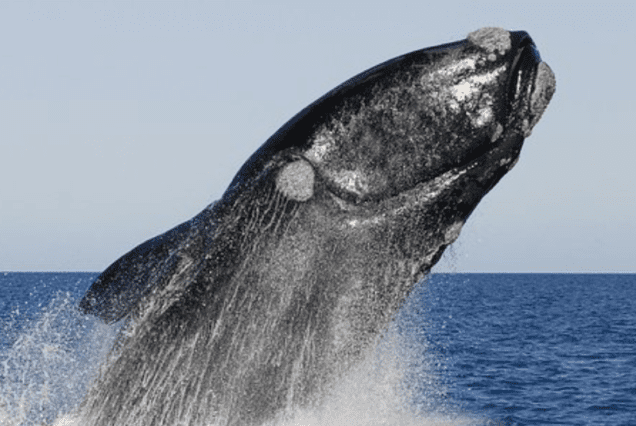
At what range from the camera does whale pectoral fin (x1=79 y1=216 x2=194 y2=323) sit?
6711 mm

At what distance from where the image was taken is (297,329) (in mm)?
6672

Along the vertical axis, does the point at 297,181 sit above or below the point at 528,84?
above

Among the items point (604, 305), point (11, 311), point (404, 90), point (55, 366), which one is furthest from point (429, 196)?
point (604, 305)

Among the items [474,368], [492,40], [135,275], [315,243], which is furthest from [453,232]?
[474,368]

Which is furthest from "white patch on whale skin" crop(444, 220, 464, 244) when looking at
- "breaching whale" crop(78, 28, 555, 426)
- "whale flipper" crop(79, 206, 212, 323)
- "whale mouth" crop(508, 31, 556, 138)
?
"whale flipper" crop(79, 206, 212, 323)

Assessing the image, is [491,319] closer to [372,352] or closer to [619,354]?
[619,354]

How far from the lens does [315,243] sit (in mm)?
6602

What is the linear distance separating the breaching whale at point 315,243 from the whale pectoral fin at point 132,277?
0.01 meters

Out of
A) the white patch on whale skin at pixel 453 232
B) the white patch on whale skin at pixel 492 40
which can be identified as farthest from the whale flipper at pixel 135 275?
the white patch on whale skin at pixel 492 40

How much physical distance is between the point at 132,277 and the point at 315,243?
1265 millimetres

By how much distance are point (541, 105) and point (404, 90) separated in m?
0.98

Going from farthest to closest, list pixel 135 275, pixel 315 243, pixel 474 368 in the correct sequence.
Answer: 1. pixel 474 368
2. pixel 135 275
3. pixel 315 243

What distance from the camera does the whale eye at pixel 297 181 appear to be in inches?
255

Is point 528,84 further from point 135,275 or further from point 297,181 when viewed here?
point 135,275
